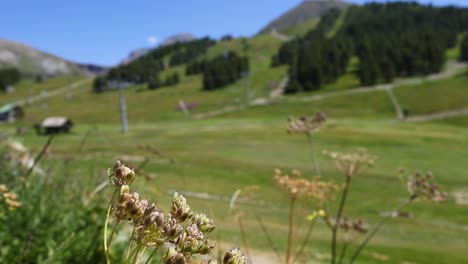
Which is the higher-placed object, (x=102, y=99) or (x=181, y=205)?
(x=181, y=205)

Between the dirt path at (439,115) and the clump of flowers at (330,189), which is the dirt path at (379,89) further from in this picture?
the clump of flowers at (330,189)

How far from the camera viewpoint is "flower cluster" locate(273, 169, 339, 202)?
371 cm

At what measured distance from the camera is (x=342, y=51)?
14425 cm

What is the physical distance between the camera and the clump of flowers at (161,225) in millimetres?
1050

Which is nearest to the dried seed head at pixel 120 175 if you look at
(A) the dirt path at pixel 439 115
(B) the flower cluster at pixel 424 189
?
(B) the flower cluster at pixel 424 189

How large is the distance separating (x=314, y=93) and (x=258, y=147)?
271 feet

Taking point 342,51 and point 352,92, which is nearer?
point 352,92

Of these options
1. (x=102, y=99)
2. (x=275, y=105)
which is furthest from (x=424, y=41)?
(x=102, y=99)

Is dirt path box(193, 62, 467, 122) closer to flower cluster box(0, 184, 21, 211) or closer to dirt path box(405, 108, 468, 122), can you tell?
dirt path box(405, 108, 468, 122)

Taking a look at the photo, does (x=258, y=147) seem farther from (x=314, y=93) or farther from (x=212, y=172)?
(x=314, y=93)

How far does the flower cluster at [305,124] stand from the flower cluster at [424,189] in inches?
42.9

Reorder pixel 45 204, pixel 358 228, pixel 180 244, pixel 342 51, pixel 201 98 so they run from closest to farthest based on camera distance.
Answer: pixel 180 244, pixel 358 228, pixel 45 204, pixel 201 98, pixel 342 51

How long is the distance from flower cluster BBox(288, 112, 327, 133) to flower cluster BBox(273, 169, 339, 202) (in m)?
0.50

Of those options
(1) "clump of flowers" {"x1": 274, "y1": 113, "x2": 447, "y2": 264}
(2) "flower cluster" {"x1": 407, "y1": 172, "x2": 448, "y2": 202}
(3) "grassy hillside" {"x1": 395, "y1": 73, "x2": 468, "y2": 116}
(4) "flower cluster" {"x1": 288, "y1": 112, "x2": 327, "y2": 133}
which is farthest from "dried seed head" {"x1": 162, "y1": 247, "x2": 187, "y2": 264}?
(3) "grassy hillside" {"x1": 395, "y1": 73, "x2": 468, "y2": 116}
